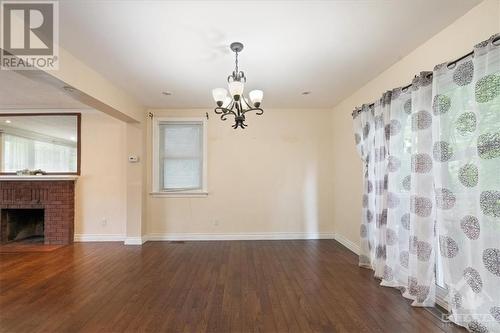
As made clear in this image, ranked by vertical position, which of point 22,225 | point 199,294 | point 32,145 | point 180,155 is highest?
point 32,145

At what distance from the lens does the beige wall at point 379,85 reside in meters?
1.95

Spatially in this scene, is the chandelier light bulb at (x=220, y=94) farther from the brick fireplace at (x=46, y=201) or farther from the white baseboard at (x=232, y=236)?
the brick fireplace at (x=46, y=201)

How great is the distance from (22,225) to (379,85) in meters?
7.00

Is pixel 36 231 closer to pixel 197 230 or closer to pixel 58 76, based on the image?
pixel 197 230

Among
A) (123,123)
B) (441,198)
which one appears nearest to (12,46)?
(123,123)

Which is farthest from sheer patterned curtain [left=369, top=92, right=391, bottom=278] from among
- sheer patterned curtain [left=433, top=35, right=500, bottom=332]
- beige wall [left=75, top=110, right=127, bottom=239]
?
beige wall [left=75, top=110, right=127, bottom=239]

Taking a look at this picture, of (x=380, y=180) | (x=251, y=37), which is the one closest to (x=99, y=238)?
(x=251, y=37)

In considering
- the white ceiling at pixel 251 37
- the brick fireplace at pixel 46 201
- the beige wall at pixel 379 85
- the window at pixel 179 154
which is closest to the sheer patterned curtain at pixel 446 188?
the beige wall at pixel 379 85

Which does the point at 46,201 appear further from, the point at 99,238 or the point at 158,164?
the point at 158,164

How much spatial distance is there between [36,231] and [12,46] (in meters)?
4.74

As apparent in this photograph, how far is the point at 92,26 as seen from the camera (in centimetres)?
216

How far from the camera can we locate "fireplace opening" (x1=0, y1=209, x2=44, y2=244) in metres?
4.75

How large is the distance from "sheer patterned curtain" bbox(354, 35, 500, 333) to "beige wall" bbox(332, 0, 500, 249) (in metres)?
0.23

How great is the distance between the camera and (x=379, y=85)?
3.32 metres
